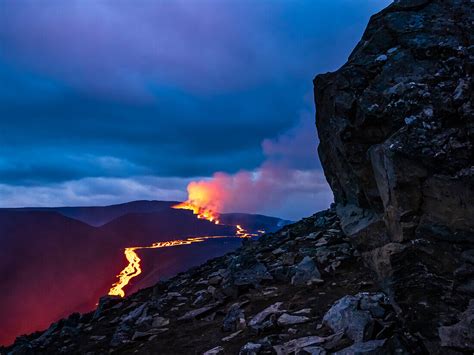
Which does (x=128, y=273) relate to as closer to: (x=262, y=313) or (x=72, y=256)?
(x=72, y=256)

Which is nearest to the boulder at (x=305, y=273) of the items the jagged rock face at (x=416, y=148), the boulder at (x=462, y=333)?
the jagged rock face at (x=416, y=148)

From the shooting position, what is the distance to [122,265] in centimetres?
3925

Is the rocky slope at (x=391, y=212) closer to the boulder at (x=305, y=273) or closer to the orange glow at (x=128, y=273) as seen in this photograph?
the boulder at (x=305, y=273)

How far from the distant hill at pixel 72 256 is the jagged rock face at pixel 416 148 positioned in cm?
2061

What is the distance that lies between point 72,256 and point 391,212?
142ft

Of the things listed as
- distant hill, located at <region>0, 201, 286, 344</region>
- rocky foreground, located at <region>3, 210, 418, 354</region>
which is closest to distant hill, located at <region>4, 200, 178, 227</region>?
distant hill, located at <region>0, 201, 286, 344</region>

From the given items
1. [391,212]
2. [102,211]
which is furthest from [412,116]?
[102,211]

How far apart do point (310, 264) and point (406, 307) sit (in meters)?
5.12

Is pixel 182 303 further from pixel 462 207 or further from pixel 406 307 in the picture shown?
pixel 462 207

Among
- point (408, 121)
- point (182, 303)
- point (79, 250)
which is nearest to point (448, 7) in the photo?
point (408, 121)

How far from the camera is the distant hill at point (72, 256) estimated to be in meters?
31.9

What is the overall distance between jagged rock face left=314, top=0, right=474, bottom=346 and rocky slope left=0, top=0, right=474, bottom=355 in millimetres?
14

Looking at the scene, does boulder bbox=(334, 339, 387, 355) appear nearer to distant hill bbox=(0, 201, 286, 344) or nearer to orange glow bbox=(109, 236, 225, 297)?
distant hill bbox=(0, 201, 286, 344)

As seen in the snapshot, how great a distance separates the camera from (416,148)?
454 cm
